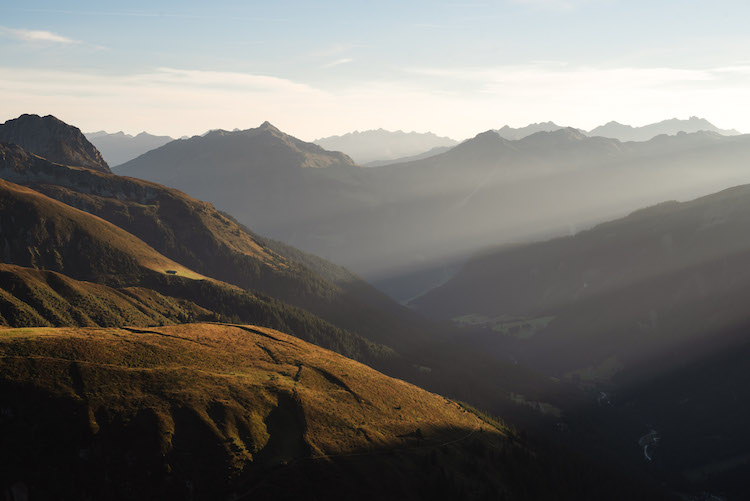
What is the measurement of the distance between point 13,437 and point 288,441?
51.4m

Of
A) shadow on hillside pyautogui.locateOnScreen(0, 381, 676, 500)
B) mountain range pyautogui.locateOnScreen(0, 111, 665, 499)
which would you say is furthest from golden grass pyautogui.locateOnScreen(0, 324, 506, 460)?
shadow on hillside pyautogui.locateOnScreen(0, 381, 676, 500)

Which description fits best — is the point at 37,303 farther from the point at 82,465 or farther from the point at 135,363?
the point at 82,465

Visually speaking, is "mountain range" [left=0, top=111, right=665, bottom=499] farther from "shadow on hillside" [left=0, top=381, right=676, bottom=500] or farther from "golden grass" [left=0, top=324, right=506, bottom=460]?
"golden grass" [left=0, top=324, right=506, bottom=460]

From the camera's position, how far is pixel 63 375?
101 meters

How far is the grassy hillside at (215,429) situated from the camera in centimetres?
8906

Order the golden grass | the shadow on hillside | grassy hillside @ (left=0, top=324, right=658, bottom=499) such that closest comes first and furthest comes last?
1. the shadow on hillside
2. grassy hillside @ (left=0, top=324, right=658, bottom=499)
3. the golden grass

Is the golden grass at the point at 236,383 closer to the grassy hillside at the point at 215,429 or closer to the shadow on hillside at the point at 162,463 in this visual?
the grassy hillside at the point at 215,429

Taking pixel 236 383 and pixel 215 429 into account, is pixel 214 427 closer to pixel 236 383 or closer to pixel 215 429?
pixel 215 429

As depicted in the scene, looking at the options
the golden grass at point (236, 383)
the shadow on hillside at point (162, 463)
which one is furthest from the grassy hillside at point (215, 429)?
the golden grass at point (236, 383)

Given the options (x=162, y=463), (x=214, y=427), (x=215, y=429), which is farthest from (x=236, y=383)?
(x=162, y=463)

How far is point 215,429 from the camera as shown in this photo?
346 feet

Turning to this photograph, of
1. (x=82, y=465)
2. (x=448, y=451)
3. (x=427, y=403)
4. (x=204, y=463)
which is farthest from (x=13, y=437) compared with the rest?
(x=427, y=403)

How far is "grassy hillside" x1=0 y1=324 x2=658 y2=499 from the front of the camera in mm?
89062

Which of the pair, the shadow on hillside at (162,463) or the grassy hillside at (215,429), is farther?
the grassy hillside at (215,429)
